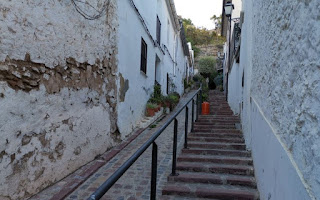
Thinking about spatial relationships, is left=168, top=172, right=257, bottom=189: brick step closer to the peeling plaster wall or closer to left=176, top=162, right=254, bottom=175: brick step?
left=176, top=162, right=254, bottom=175: brick step

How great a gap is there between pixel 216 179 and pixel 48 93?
2.59 m

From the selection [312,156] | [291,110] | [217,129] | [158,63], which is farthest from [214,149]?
[158,63]

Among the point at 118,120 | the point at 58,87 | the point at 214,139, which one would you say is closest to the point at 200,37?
the point at 118,120

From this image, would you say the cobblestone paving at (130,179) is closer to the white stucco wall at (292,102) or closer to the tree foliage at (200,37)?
the white stucco wall at (292,102)

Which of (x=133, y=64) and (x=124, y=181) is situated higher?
(x=133, y=64)

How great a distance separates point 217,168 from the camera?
387cm

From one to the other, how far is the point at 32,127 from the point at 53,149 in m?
0.51

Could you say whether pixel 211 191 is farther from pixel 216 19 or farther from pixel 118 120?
pixel 216 19

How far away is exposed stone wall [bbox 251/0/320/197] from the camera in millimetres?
1376

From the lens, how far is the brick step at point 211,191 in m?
3.14

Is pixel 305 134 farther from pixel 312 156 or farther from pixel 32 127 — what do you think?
pixel 32 127

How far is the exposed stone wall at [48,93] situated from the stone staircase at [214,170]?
5.22 ft

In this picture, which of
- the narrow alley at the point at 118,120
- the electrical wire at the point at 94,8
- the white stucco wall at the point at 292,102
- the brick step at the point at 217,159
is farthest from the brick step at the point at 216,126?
the white stucco wall at the point at 292,102

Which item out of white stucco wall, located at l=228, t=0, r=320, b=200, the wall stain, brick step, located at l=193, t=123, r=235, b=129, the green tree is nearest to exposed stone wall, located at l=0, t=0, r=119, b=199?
the wall stain
